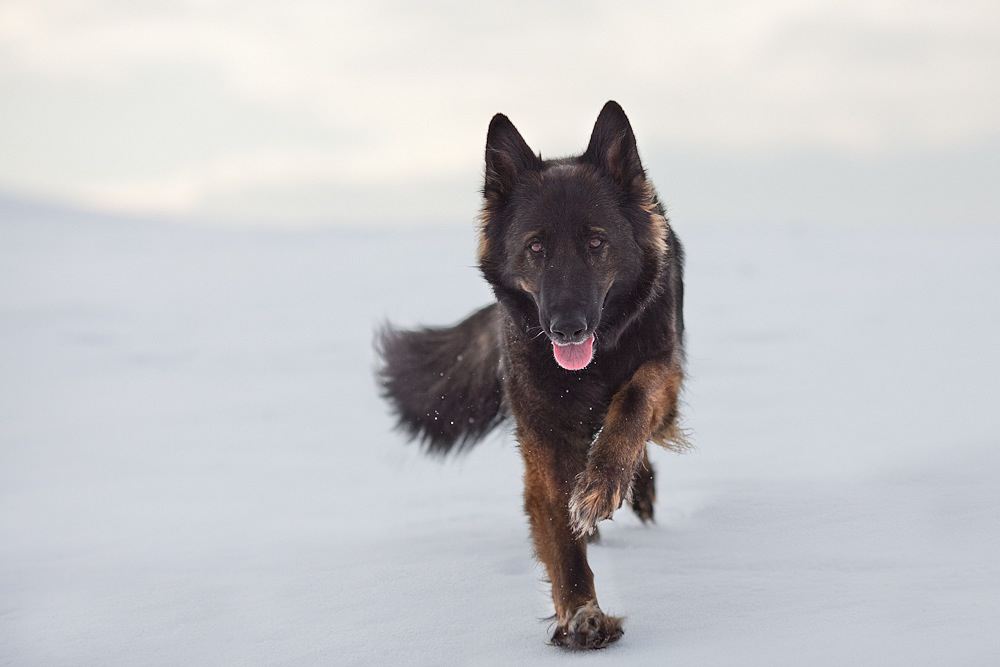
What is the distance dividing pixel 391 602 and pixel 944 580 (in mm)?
2262

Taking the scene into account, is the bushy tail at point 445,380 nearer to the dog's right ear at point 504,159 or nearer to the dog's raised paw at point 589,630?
the dog's right ear at point 504,159

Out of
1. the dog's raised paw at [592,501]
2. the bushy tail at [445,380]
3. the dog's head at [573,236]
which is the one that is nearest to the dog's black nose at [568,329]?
the dog's head at [573,236]

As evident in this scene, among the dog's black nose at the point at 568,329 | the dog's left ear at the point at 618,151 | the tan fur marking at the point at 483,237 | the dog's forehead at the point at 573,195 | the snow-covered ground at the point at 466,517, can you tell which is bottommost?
the snow-covered ground at the point at 466,517

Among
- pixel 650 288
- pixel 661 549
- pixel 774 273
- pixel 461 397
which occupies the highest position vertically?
pixel 650 288

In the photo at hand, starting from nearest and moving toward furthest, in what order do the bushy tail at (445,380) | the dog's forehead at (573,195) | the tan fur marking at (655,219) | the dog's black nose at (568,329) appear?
the dog's black nose at (568,329), the dog's forehead at (573,195), the tan fur marking at (655,219), the bushy tail at (445,380)

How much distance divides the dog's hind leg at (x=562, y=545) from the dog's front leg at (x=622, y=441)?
184 millimetres

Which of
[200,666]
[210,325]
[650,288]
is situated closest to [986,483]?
[650,288]

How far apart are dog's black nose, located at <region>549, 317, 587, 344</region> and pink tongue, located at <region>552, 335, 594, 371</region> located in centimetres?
15

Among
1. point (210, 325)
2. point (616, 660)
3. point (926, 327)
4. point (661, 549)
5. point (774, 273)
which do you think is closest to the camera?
point (616, 660)

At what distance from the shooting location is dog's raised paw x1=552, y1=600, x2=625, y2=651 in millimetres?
3564

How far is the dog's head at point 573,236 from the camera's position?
389 cm

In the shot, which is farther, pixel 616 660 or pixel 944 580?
pixel 944 580

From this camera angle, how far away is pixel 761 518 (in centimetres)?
500

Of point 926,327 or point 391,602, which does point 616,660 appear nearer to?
point 391,602
